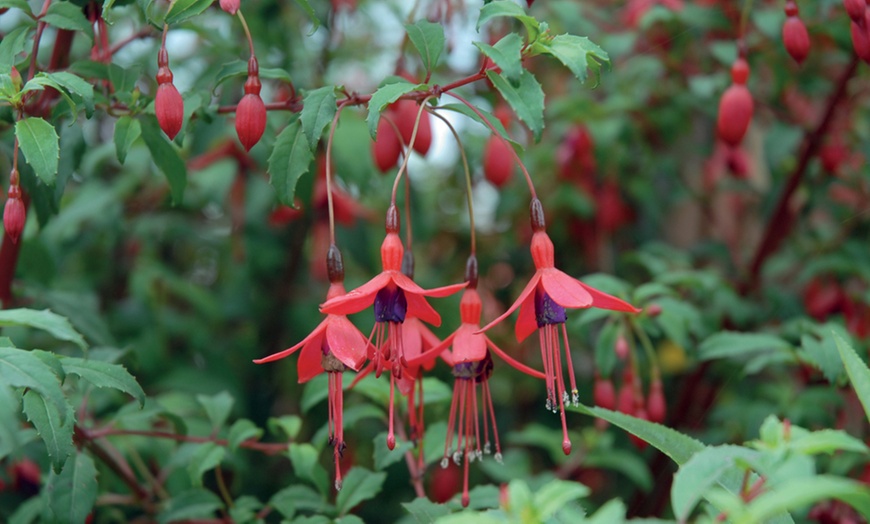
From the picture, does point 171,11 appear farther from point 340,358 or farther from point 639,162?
point 639,162

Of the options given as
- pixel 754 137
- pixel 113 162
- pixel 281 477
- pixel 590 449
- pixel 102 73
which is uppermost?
pixel 102 73

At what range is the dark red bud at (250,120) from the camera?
0.75 meters

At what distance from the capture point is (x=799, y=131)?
4.76 ft

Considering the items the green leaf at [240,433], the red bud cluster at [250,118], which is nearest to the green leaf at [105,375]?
the green leaf at [240,433]

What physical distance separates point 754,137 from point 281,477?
1.34m

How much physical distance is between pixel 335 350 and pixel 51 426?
9.9 inches

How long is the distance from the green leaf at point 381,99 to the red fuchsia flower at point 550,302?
17 cm

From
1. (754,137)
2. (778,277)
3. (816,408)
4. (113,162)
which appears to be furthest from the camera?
(754,137)

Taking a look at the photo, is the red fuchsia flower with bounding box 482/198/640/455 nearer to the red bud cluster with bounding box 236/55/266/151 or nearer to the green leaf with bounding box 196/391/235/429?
the red bud cluster with bounding box 236/55/266/151

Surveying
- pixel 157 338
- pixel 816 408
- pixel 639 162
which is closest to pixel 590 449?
pixel 816 408

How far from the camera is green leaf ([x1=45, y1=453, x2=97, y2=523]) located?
802 millimetres

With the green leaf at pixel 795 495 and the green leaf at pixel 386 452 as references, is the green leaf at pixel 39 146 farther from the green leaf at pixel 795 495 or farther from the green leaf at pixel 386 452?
the green leaf at pixel 795 495

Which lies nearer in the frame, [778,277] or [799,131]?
[799,131]

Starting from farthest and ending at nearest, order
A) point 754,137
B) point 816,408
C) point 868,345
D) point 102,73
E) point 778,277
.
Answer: point 754,137 < point 778,277 < point 868,345 < point 816,408 < point 102,73
